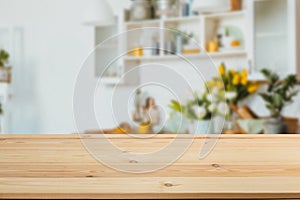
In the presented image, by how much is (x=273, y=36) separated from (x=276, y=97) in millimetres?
433

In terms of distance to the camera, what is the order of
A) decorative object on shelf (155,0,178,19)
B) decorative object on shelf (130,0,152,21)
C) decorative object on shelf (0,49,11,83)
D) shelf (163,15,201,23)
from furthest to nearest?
decorative object on shelf (0,49,11,83)
decorative object on shelf (130,0,152,21)
decorative object on shelf (155,0,178,19)
shelf (163,15,201,23)

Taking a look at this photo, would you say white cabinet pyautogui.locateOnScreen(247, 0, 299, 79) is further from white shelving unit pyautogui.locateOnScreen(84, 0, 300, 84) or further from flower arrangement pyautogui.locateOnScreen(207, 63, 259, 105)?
flower arrangement pyautogui.locateOnScreen(207, 63, 259, 105)

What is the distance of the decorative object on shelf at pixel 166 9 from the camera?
379 cm

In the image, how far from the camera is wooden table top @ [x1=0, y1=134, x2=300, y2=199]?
1.30 feet

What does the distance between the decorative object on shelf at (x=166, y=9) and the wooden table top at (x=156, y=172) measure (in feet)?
11.3

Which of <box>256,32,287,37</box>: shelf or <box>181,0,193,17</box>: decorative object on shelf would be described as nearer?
<box>256,32,287,37</box>: shelf

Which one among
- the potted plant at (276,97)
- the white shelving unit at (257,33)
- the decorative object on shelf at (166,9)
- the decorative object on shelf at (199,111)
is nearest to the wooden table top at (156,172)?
the decorative object on shelf at (199,111)

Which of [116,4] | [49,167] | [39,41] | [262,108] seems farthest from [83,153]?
[39,41]

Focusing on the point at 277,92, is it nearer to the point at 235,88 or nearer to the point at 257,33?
the point at 235,88

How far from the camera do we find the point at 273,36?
327 centimetres

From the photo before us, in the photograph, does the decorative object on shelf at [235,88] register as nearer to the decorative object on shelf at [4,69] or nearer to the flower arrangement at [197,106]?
the decorative object on shelf at [4,69]

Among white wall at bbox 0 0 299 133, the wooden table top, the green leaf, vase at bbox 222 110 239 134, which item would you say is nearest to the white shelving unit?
vase at bbox 222 110 239 134

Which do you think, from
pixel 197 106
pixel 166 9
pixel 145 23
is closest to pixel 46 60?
pixel 145 23

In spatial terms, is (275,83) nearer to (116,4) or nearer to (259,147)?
(116,4)
